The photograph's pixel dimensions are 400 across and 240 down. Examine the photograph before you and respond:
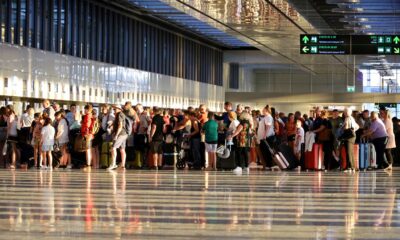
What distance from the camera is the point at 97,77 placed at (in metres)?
41.6

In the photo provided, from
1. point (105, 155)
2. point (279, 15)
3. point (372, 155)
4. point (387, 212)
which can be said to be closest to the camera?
point (387, 212)

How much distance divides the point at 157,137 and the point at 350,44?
10771 millimetres

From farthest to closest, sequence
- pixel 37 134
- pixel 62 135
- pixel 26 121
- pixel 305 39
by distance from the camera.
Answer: pixel 305 39 → pixel 26 121 → pixel 62 135 → pixel 37 134

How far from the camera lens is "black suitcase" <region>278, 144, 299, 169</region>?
1065 inches

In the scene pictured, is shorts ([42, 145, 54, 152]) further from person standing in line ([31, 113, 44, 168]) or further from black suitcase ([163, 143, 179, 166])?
black suitcase ([163, 143, 179, 166])

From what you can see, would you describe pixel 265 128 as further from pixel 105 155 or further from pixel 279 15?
pixel 279 15

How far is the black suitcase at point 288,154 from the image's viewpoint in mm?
27047

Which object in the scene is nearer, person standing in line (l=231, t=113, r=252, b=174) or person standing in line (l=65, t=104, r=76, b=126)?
person standing in line (l=231, t=113, r=252, b=174)

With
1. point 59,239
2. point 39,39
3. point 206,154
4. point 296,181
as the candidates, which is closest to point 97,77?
point 39,39

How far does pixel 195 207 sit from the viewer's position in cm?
1373

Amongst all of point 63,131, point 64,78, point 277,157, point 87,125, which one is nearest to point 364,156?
point 277,157

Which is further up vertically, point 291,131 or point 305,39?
point 305,39

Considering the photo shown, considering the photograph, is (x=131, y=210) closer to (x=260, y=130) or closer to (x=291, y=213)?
(x=291, y=213)

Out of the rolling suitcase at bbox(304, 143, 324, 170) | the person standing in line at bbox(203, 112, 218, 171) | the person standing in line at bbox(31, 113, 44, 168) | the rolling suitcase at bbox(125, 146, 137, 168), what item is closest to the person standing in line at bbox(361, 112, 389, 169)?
the rolling suitcase at bbox(304, 143, 324, 170)
